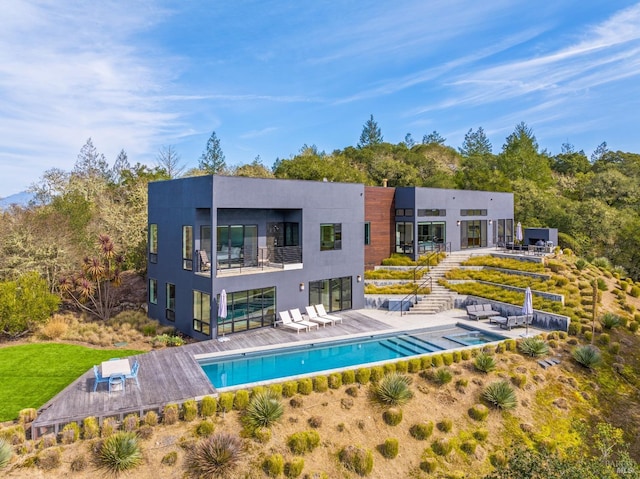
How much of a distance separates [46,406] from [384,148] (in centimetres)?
6091

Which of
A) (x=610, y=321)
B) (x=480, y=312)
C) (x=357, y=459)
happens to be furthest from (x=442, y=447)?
(x=610, y=321)

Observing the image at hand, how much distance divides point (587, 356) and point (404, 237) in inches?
544

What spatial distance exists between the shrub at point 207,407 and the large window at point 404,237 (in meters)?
18.6

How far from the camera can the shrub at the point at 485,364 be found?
13531 mm

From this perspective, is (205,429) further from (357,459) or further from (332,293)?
(332,293)

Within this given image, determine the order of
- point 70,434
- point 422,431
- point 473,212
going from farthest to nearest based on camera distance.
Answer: point 473,212, point 422,431, point 70,434

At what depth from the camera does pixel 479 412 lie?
11.6m

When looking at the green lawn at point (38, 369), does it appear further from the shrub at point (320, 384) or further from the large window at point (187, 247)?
the shrub at point (320, 384)

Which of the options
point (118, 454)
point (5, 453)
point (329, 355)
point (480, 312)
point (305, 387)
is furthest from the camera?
point (480, 312)

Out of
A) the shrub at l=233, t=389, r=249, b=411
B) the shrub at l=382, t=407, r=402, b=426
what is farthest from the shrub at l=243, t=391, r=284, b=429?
the shrub at l=382, t=407, r=402, b=426

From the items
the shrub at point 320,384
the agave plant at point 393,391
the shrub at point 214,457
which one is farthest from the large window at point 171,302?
the agave plant at point 393,391

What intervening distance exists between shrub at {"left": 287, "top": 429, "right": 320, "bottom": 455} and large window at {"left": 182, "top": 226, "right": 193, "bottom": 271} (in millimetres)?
9320

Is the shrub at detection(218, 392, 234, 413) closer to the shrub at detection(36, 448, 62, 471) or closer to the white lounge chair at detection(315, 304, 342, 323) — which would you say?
the shrub at detection(36, 448, 62, 471)

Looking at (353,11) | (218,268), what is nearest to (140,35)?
(353,11)
